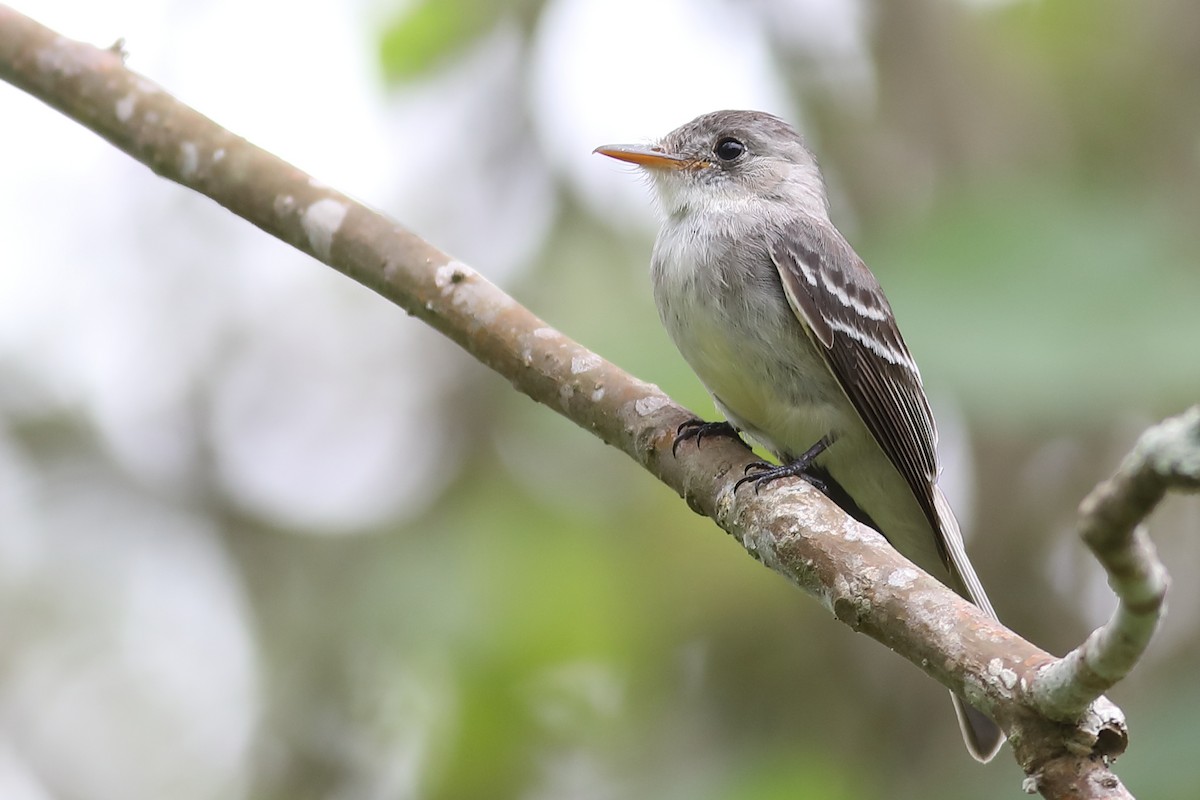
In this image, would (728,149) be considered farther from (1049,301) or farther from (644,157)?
(1049,301)

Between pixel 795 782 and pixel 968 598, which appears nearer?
pixel 968 598

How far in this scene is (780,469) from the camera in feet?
9.36

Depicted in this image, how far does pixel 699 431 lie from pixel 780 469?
302 millimetres

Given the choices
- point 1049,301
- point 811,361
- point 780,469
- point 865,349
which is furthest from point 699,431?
point 1049,301

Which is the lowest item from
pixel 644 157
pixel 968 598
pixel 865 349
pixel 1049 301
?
pixel 968 598

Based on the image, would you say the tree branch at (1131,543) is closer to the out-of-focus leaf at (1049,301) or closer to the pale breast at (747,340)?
the out-of-focus leaf at (1049,301)

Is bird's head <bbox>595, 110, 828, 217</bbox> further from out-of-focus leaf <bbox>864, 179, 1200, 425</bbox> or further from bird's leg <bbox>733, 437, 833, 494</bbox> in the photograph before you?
bird's leg <bbox>733, 437, 833, 494</bbox>

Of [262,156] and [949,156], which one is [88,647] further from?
[949,156]

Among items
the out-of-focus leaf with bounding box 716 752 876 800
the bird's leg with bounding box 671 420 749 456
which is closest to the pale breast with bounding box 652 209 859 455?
the bird's leg with bounding box 671 420 749 456

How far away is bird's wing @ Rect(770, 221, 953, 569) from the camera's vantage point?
341 centimetres

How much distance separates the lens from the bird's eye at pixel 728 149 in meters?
4.15

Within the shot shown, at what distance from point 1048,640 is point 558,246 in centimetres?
247

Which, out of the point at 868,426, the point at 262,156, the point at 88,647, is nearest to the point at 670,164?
the point at 868,426

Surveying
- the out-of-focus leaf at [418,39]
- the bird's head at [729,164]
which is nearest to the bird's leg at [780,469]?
the bird's head at [729,164]
